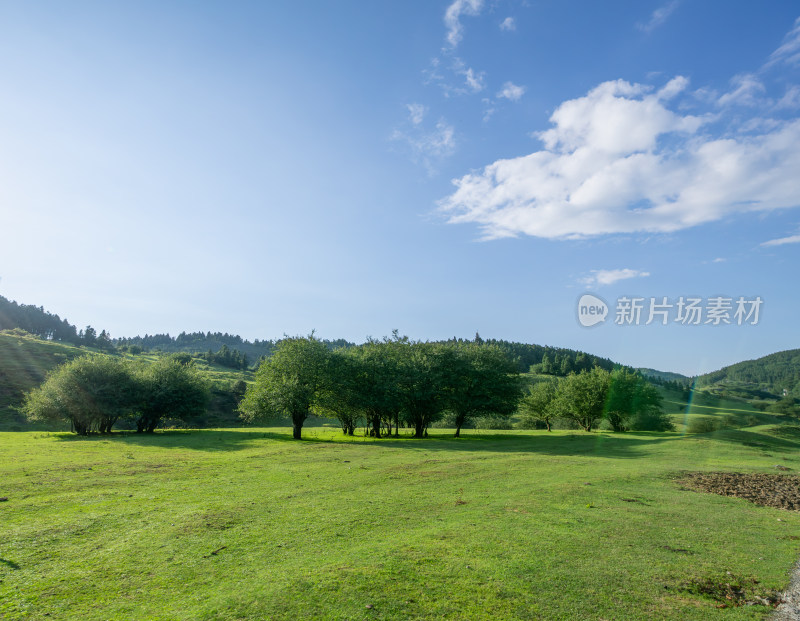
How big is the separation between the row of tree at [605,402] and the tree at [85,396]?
61.5 meters

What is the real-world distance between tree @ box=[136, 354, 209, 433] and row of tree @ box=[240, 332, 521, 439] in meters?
10.1

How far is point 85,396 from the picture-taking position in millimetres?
47875

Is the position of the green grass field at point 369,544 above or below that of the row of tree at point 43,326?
below

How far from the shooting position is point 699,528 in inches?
543

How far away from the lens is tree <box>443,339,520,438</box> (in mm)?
53156

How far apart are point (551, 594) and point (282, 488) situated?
1312 centimetres

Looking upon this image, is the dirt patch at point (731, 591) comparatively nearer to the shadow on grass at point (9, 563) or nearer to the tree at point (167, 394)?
the shadow on grass at point (9, 563)

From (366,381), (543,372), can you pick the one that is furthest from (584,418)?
(543,372)

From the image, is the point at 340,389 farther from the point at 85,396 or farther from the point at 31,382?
the point at 31,382

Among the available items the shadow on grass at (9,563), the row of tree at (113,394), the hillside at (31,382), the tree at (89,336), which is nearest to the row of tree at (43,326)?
the tree at (89,336)

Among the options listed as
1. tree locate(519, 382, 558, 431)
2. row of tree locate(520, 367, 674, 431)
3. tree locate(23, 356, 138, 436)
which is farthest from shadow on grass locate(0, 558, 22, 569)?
tree locate(519, 382, 558, 431)

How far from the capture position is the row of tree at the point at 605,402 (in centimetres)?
7250

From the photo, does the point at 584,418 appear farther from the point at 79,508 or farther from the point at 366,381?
the point at 79,508

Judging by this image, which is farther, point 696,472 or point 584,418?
point 584,418
